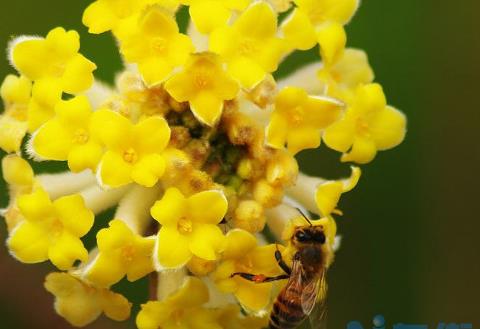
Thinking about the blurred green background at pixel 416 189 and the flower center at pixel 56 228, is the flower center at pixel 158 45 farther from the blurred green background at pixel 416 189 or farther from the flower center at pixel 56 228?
the blurred green background at pixel 416 189

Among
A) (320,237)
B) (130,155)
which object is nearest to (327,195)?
(320,237)

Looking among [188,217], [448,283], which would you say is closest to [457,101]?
[448,283]

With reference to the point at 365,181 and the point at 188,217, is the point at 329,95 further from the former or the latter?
the point at 365,181

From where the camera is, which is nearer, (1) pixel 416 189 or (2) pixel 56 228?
(2) pixel 56 228

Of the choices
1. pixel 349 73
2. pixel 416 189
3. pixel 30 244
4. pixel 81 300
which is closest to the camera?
pixel 30 244

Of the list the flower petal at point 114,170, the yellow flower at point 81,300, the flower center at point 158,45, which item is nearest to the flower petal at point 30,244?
the yellow flower at point 81,300

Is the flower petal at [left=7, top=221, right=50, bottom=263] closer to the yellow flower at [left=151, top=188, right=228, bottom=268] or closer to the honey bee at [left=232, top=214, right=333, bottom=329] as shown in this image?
the yellow flower at [left=151, top=188, right=228, bottom=268]

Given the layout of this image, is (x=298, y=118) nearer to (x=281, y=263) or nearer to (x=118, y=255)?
(x=281, y=263)
